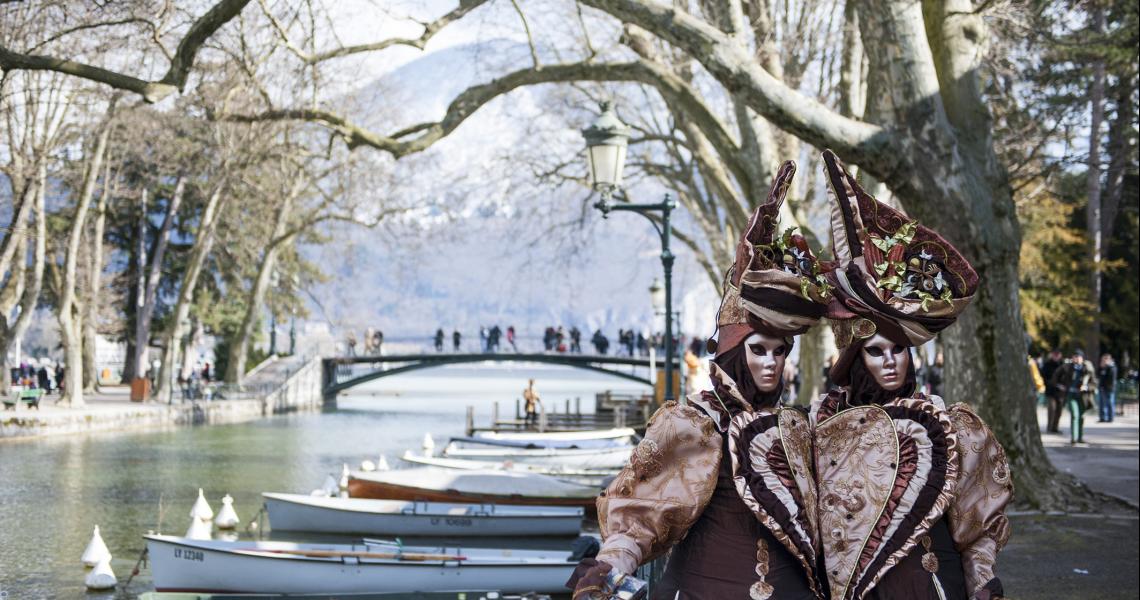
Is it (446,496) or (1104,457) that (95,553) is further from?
(1104,457)

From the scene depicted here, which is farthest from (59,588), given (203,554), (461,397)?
(461,397)


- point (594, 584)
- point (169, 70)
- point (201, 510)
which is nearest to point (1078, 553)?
point (594, 584)

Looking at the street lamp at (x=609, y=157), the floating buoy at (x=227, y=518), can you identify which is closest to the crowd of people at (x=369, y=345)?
the floating buoy at (x=227, y=518)

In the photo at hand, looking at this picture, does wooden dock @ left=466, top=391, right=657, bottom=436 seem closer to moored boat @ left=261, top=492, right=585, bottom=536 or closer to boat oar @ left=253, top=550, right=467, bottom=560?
moored boat @ left=261, top=492, right=585, bottom=536

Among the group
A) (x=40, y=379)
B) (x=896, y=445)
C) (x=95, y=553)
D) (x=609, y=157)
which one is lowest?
(x=95, y=553)

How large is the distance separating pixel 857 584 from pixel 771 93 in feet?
25.4

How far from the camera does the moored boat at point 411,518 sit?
14.9m

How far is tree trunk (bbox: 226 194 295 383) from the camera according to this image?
4244 centimetres

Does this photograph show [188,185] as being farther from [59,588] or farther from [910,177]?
[910,177]

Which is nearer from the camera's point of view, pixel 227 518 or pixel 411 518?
pixel 411 518

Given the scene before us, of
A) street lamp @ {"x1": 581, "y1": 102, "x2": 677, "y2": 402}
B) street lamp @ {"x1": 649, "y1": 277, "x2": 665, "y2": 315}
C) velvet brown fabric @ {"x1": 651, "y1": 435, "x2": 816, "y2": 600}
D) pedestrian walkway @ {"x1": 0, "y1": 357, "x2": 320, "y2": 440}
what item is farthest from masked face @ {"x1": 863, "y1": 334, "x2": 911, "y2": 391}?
pedestrian walkway @ {"x1": 0, "y1": 357, "x2": 320, "y2": 440}

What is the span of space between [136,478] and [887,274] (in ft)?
62.1

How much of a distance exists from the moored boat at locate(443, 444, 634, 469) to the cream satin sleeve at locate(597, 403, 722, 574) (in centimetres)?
1595

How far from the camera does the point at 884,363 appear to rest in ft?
13.4
